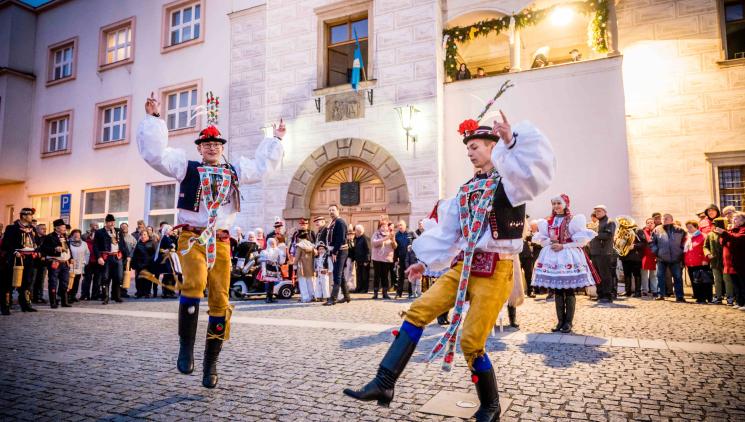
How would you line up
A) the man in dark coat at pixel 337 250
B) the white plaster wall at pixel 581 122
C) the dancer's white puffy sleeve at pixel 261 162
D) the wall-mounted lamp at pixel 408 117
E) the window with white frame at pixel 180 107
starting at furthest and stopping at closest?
the window with white frame at pixel 180 107 < the wall-mounted lamp at pixel 408 117 < the white plaster wall at pixel 581 122 < the man in dark coat at pixel 337 250 < the dancer's white puffy sleeve at pixel 261 162

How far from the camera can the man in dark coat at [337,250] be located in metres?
9.98

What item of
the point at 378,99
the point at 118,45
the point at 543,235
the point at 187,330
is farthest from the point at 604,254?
the point at 118,45

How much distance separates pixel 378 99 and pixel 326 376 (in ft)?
35.4

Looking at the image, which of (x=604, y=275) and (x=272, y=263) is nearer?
(x=604, y=275)

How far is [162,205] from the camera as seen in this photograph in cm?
1714

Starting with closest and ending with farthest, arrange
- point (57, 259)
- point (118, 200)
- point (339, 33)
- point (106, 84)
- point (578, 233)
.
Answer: point (578, 233), point (57, 259), point (339, 33), point (118, 200), point (106, 84)

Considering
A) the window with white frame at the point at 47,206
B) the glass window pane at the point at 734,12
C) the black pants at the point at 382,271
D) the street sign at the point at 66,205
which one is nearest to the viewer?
the black pants at the point at 382,271

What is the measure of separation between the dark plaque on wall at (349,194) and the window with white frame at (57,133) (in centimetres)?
1373

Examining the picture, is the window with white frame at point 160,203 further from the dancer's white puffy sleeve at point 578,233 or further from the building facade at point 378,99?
the dancer's white puffy sleeve at point 578,233

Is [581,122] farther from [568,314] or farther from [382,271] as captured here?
[568,314]

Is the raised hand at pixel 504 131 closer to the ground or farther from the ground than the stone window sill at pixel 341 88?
closer to the ground

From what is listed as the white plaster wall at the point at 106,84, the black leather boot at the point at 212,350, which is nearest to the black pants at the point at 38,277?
the white plaster wall at the point at 106,84

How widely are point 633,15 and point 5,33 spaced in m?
25.6

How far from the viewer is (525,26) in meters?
12.7
